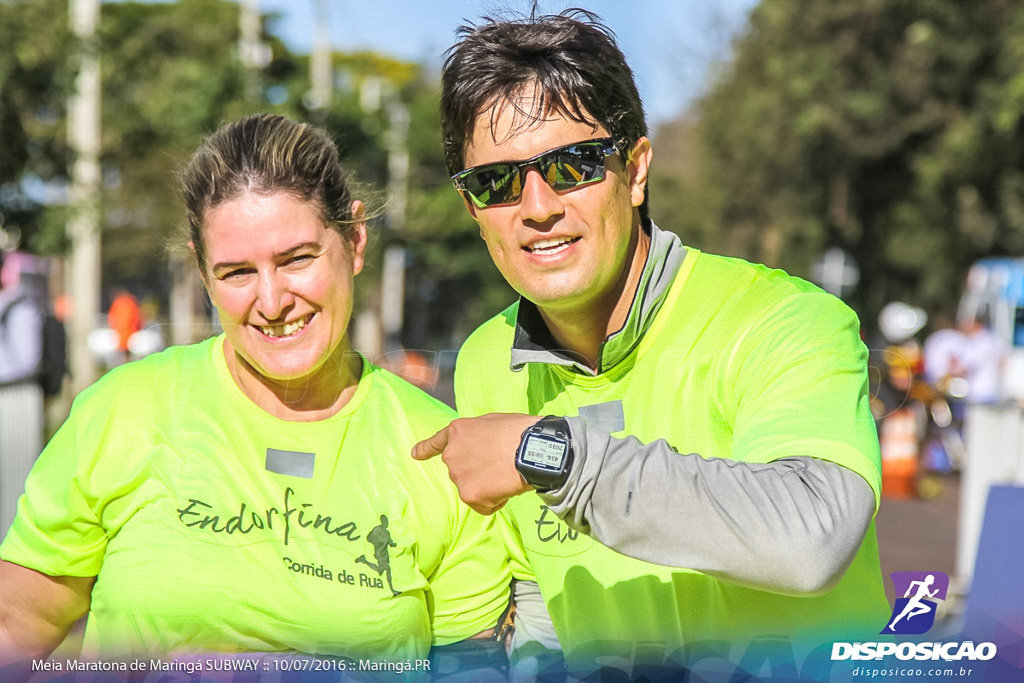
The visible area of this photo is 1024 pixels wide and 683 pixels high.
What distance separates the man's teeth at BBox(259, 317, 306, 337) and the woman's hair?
0.65 feet

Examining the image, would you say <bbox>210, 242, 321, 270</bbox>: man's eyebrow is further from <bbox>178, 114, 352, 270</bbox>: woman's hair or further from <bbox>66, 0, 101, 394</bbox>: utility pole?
<bbox>66, 0, 101, 394</bbox>: utility pole

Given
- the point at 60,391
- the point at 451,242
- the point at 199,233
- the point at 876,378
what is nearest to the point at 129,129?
the point at 60,391

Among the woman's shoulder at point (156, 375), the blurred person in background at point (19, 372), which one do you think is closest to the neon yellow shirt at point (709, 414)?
the woman's shoulder at point (156, 375)

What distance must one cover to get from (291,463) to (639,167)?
0.80 metres

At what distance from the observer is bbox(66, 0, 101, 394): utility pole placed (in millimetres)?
8914

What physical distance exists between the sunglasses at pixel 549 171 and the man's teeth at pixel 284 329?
1.52ft

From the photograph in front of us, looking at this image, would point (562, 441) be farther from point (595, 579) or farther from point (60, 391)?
point (60, 391)

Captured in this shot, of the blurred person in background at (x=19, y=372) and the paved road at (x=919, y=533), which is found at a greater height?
the blurred person in background at (x=19, y=372)

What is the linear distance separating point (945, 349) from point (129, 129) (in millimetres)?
8976

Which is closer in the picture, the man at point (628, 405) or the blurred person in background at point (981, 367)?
the man at point (628, 405)

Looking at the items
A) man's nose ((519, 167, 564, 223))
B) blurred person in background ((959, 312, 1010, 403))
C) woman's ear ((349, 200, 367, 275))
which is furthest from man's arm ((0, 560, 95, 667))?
blurred person in background ((959, 312, 1010, 403))

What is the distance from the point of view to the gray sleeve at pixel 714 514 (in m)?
1.33

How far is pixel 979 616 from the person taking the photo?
1959 mm

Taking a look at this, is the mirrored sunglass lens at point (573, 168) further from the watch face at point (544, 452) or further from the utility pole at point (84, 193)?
the utility pole at point (84, 193)
